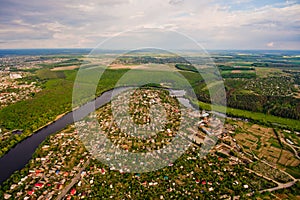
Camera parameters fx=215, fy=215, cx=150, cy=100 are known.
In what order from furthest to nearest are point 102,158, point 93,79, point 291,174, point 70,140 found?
point 93,79, point 70,140, point 102,158, point 291,174

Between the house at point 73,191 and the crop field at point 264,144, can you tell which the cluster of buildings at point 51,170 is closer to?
the house at point 73,191

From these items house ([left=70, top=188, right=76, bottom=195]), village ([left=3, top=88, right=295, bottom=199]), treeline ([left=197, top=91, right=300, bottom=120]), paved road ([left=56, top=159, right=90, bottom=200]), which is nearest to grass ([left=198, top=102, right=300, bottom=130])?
treeline ([left=197, top=91, right=300, bottom=120])

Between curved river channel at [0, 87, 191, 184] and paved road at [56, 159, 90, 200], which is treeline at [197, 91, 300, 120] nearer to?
curved river channel at [0, 87, 191, 184]

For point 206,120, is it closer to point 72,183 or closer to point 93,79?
point 72,183

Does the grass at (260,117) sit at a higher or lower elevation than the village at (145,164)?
higher

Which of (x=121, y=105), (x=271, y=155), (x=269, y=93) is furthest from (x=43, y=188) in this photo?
(x=269, y=93)

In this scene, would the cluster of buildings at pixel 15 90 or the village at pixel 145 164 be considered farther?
the cluster of buildings at pixel 15 90

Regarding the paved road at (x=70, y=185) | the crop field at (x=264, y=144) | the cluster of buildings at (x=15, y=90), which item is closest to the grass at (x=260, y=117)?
the crop field at (x=264, y=144)

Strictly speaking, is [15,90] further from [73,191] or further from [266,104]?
[266,104]

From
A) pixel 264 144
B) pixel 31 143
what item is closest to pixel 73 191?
pixel 31 143
